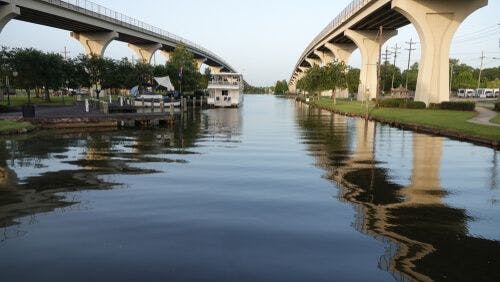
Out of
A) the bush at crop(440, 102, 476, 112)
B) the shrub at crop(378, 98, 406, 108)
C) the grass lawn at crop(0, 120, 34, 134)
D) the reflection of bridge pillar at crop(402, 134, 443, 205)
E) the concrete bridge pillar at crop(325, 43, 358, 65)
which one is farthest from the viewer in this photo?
the concrete bridge pillar at crop(325, 43, 358, 65)

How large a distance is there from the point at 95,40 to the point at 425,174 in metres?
72.6

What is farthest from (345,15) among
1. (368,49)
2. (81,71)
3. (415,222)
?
(415,222)

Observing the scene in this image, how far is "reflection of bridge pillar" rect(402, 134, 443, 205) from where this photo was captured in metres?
11.6

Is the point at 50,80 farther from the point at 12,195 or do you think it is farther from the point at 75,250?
the point at 75,250

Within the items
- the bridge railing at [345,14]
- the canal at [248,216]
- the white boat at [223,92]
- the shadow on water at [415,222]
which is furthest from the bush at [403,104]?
the shadow on water at [415,222]

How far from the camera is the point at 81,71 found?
64.7 meters

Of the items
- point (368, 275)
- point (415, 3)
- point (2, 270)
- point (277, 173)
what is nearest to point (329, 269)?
point (368, 275)

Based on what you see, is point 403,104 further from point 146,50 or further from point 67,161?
point 146,50

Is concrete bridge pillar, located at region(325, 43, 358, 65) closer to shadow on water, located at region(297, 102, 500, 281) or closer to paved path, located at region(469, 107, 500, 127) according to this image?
paved path, located at region(469, 107, 500, 127)

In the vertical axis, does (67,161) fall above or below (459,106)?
below

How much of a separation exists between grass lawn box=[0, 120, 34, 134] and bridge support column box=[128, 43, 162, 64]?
230ft

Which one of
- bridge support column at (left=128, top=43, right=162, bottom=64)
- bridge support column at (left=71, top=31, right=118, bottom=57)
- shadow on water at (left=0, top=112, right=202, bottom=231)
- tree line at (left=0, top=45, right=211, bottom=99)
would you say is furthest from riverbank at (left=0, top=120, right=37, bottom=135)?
bridge support column at (left=128, top=43, right=162, bottom=64)

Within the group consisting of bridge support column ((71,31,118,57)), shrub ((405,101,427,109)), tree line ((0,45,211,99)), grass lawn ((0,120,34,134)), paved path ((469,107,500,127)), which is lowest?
grass lawn ((0,120,34,134))

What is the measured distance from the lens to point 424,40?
50281 millimetres
